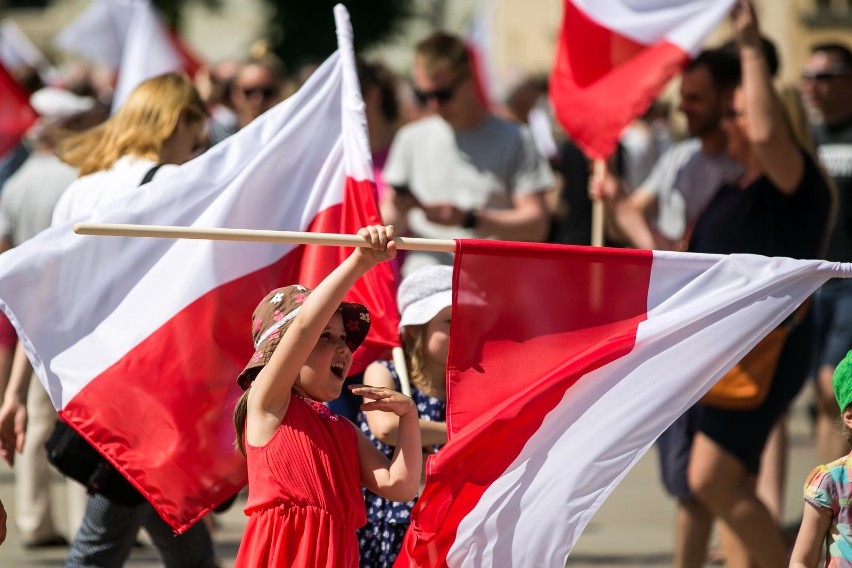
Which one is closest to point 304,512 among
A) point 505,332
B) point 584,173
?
point 505,332

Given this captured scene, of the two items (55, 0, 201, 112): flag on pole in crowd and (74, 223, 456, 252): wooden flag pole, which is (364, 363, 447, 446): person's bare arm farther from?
(55, 0, 201, 112): flag on pole in crowd

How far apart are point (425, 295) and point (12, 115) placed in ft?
17.0

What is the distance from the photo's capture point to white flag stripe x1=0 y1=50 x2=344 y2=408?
4691mm

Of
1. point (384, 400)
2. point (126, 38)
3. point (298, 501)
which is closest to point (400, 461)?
point (384, 400)

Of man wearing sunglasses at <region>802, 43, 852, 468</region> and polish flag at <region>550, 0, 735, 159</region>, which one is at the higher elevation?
polish flag at <region>550, 0, 735, 159</region>

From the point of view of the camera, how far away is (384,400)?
4.08 meters

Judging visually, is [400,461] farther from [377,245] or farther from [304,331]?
[377,245]

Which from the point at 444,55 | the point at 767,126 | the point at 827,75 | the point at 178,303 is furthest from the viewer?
the point at 827,75

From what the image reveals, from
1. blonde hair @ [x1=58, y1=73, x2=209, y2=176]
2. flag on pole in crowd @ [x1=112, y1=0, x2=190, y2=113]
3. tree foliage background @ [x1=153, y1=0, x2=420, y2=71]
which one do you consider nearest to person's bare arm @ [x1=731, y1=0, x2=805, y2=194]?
blonde hair @ [x1=58, y1=73, x2=209, y2=176]

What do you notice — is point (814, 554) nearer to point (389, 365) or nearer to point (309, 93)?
point (389, 365)

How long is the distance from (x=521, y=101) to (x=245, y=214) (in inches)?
292

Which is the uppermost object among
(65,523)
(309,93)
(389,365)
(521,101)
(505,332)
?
(309,93)

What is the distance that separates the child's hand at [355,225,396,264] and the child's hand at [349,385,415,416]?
325mm

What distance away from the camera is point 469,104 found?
7.39m
